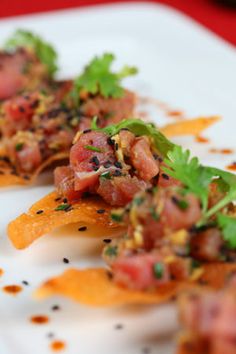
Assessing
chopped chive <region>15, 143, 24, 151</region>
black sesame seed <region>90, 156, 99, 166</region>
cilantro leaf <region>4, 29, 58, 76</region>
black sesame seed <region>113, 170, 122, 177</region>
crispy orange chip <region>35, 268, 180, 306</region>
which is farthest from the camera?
cilantro leaf <region>4, 29, 58, 76</region>

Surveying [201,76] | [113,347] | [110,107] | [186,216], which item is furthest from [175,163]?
[201,76]

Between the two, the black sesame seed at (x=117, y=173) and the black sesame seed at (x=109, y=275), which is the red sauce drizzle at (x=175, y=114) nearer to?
the black sesame seed at (x=117, y=173)

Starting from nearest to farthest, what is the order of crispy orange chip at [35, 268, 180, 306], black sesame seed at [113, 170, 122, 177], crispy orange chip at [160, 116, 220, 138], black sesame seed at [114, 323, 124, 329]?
crispy orange chip at [35, 268, 180, 306], black sesame seed at [114, 323, 124, 329], black sesame seed at [113, 170, 122, 177], crispy orange chip at [160, 116, 220, 138]

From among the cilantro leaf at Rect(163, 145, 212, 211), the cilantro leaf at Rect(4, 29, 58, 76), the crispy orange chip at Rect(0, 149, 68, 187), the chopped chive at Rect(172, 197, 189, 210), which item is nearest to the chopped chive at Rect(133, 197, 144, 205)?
the chopped chive at Rect(172, 197, 189, 210)

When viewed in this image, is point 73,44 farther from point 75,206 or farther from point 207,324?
point 207,324

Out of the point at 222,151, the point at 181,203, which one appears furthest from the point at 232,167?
the point at 181,203

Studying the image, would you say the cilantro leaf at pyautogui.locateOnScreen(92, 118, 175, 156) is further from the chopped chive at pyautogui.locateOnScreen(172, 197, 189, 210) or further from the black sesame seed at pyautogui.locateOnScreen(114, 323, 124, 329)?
the black sesame seed at pyautogui.locateOnScreen(114, 323, 124, 329)
